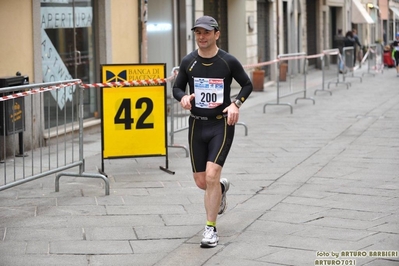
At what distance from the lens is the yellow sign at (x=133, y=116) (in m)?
9.92

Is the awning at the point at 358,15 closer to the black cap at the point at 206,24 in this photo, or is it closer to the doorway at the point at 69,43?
the doorway at the point at 69,43

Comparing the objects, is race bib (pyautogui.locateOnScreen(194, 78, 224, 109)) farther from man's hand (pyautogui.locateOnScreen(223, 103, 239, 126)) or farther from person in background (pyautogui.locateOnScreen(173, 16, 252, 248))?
man's hand (pyautogui.locateOnScreen(223, 103, 239, 126))

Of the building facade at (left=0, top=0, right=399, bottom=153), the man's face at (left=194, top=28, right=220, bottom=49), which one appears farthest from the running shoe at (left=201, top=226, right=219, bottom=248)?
the building facade at (left=0, top=0, right=399, bottom=153)

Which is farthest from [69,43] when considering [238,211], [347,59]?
[347,59]

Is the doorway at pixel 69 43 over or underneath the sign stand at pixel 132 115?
over

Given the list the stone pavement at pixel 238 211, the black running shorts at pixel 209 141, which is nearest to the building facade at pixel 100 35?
the stone pavement at pixel 238 211

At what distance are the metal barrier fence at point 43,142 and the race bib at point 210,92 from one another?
6.67 feet

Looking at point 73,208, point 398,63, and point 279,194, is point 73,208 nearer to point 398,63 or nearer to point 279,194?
point 279,194

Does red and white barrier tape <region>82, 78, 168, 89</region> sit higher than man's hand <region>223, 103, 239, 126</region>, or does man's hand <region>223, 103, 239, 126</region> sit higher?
red and white barrier tape <region>82, 78, 168, 89</region>

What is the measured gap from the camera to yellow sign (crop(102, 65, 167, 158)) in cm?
992

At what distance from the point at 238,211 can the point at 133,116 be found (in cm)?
251

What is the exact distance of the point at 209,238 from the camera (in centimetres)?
665

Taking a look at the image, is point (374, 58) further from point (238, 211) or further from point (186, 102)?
point (186, 102)

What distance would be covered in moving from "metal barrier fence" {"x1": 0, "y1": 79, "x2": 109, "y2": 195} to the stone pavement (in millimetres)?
269
